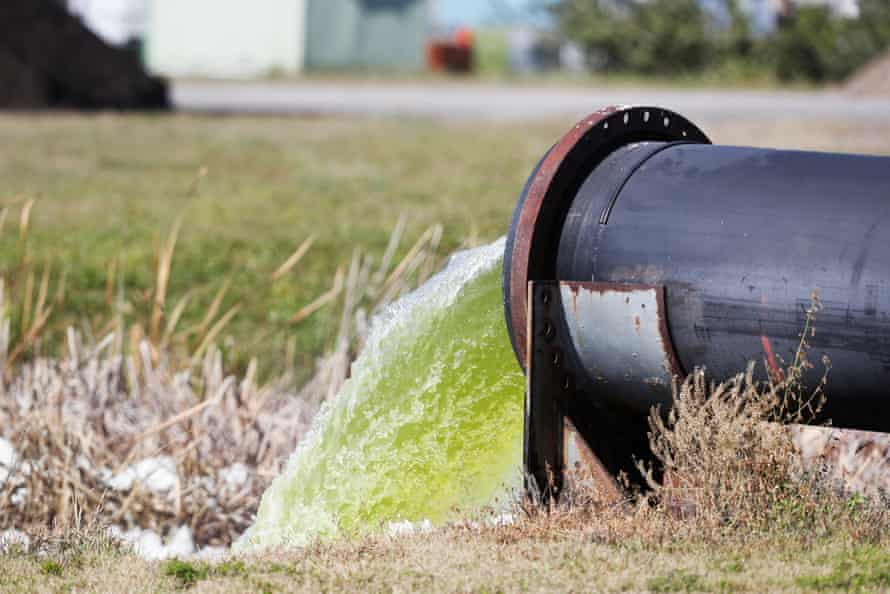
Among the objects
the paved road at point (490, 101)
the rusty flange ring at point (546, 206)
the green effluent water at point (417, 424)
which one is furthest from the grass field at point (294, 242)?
the paved road at point (490, 101)

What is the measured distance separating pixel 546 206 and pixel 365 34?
113ft

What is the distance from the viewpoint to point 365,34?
3781 cm

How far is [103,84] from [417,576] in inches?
636

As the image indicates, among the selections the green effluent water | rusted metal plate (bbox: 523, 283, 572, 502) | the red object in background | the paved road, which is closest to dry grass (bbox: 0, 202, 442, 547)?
the green effluent water

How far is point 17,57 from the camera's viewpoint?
17.9m

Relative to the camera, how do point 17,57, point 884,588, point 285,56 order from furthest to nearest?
point 285,56 → point 17,57 → point 884,588

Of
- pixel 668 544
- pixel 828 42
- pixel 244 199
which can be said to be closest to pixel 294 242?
pixel 244 199

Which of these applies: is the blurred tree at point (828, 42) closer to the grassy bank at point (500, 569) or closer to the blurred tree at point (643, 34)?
the blurred tree at point (643, 34)

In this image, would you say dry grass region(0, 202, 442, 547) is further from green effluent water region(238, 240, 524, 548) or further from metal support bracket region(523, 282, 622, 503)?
metal support bracket region(523, 282, 622, 503)

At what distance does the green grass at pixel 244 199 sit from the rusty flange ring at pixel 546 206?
1.83 m

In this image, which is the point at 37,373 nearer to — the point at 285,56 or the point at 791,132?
the point at 791,132

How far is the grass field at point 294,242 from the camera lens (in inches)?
129

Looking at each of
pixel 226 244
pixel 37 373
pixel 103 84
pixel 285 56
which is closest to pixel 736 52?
pixel 285 56

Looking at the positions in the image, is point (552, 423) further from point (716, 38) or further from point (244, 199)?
point (716, 38)
